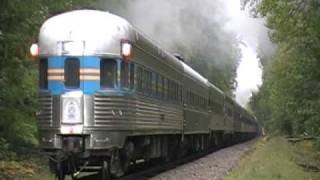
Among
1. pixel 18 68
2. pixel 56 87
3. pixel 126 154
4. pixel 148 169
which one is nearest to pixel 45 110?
pixel 56 87

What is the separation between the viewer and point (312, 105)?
21.1 meters

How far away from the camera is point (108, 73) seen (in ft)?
43.1

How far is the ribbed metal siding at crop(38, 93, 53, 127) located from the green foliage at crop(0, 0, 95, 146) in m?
1.01

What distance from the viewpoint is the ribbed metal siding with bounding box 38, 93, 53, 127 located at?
1292cm

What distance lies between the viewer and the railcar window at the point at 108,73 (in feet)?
42.8

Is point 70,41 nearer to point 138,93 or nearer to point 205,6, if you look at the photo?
point 138,93

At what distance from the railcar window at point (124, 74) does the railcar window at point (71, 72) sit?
878 millimetres

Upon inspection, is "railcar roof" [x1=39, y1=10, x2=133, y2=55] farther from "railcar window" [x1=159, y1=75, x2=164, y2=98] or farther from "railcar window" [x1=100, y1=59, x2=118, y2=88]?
"railcar window" [x1=159, y1=75, x2=164, y2=98]

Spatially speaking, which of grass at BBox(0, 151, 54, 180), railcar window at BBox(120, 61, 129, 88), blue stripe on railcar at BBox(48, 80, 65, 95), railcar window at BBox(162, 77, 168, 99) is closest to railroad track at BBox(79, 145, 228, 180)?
grass at BBox(0, 151, 54, 180)

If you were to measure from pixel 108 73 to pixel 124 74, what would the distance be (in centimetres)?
39

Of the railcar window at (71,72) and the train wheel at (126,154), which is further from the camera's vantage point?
the train wheel at (126,154)

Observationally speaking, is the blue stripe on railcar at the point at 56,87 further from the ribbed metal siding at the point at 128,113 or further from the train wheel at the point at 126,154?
the train wheel at the point at 126,154

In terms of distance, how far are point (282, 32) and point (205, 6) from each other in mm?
12999

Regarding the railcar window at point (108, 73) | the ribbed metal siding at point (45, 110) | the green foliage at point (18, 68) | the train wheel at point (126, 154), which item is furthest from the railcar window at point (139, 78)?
the green foliage at point (18, 68)
